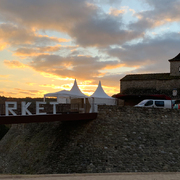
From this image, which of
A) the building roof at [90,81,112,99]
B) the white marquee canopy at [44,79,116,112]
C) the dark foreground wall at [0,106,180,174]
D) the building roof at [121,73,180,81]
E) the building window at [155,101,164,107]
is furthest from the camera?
the building roof at [121,73,180,81]

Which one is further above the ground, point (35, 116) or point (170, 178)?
point (35, 116)

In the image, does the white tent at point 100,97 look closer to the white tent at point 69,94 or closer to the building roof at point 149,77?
the white tent at point 69,94

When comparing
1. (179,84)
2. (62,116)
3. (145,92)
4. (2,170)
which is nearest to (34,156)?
(2,170)

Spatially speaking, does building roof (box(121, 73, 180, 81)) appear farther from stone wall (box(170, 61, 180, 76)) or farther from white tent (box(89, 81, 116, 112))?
white tent (box(89, 81, 116, 112))

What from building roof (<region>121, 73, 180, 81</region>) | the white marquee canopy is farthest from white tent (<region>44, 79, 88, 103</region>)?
building roof (<region>121, 73, 180, 81</region>)

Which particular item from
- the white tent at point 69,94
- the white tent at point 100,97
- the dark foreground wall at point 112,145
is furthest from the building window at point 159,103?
the white tent at point 69,94

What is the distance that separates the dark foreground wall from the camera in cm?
1734

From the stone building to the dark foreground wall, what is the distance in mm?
13511

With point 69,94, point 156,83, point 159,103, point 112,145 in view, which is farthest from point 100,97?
point 156,83

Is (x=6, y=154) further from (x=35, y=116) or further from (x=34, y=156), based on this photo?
(x=35, y=116)

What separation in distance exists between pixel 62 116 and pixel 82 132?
3.19 m

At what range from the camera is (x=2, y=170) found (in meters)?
23.4

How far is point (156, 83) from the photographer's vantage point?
111ft

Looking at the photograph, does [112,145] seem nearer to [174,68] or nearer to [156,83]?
[156,83]
